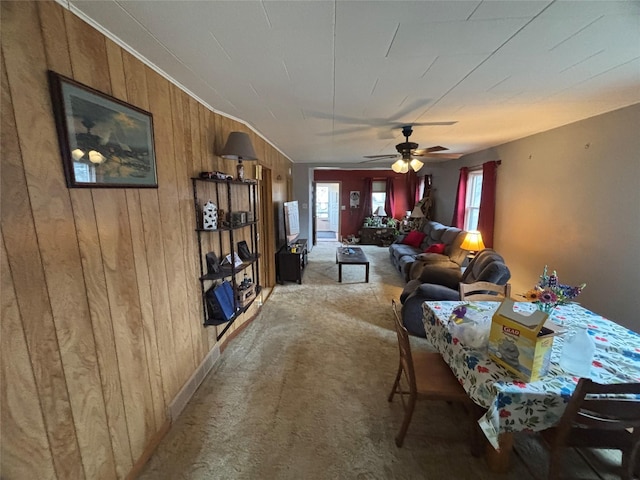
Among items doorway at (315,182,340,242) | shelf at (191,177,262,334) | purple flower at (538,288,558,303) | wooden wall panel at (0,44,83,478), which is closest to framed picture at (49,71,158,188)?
wooden wall panel at (0,44,83,478)

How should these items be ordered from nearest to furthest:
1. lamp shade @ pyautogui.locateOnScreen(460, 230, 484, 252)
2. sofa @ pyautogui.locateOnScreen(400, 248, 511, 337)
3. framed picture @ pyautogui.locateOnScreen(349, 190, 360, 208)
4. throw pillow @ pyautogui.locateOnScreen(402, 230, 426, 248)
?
1. sofa @ pyautogui.locateOnScreen(400, 248, 511, 337)
2. lamp shade @ pyautogui.locateOnScreen(460, 230, 484, 252)
3. throw pillow @ pyautogui.locateOnScreen(402, 230, 426, 248)
4. framed picture @ pyautogui.locateOnScreen(349, 190, 360, 208)

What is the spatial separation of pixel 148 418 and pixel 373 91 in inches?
101

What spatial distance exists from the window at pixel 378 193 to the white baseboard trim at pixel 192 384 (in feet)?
22.7

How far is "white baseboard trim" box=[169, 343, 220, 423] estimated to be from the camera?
1822 millimetres

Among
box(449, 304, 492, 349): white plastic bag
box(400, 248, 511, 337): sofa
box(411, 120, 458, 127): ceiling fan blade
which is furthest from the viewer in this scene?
box(411, 120, 458, 127): ceiling fan blade

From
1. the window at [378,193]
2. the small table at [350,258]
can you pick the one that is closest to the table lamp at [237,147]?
the small table at [350,258]

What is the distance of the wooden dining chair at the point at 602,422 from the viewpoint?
0.98m

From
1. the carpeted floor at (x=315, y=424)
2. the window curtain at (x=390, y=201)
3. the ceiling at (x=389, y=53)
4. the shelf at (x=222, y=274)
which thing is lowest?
the carpeted floor at (x=315, y=424)

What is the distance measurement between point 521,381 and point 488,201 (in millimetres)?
3656

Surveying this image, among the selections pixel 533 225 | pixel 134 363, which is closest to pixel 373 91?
pixel 134 363

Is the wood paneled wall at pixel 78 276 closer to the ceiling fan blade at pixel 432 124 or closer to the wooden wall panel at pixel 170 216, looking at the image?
the wooden wall panel at pixel 170 216

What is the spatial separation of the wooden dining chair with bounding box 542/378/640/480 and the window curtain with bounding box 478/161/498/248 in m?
3.34

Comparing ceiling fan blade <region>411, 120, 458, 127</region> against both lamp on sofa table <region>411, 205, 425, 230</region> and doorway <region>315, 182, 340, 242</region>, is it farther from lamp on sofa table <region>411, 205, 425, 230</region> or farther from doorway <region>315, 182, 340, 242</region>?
doorway <region>315, 182, 340, 242</region>

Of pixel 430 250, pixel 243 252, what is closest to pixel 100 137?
pixel 243 252
